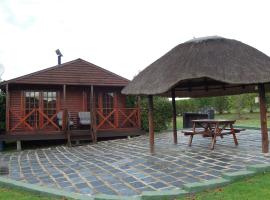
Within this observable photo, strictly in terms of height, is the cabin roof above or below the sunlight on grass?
above

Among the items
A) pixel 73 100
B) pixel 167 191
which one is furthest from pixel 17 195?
pixel 73 100

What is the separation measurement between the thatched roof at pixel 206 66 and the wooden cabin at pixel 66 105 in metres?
5.01

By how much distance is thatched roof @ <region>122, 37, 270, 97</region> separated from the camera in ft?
21.8

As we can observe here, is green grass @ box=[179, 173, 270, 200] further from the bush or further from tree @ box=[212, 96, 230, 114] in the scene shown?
tree @ box=[212, 96, 230, 114]

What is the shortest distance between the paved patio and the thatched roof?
1.69m

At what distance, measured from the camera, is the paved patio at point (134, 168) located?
518cm

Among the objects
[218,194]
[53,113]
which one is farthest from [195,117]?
[218,194]

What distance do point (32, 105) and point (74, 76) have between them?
240 cm

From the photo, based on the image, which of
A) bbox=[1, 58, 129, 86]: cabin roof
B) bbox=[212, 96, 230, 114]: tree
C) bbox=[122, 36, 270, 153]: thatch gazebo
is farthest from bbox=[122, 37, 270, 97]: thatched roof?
bbox=[212, 96, 230, 114]: tree

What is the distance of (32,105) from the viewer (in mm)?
13648

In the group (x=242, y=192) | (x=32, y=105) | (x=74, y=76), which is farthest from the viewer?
(x=32, y=105)

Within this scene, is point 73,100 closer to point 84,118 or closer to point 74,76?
point 84,118

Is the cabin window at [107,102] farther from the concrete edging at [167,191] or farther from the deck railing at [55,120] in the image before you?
the concrete edging at [167,191]

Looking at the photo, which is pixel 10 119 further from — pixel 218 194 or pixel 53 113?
pixel 218 194
